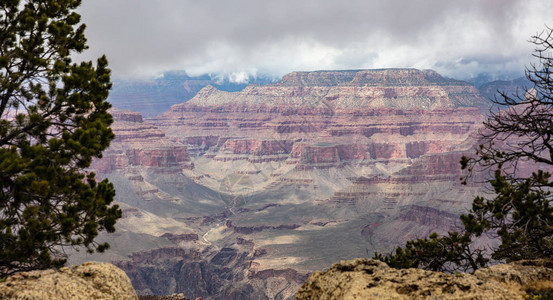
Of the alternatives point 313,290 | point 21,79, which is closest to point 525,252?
point 313,290

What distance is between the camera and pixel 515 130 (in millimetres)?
21391

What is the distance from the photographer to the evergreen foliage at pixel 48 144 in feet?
68.4

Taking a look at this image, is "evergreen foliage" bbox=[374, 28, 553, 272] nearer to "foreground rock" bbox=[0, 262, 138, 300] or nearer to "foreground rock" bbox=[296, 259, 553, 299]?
→ "foreground rock" bbox=[296, 259, 553, 299]

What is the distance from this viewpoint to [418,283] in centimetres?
1300

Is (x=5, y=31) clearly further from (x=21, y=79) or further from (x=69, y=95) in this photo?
(x=69, y=95)

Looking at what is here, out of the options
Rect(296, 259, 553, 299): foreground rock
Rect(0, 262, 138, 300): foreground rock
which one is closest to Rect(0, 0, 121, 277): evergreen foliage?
Rect(0, 262, 138, 300): foreground rock

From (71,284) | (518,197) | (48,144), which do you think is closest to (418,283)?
(71,284)

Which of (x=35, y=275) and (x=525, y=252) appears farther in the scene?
(x=525, y=252)

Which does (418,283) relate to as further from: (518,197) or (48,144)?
(48,144)

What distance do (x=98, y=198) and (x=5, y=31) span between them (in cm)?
816

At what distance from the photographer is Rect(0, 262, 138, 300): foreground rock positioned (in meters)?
13.2

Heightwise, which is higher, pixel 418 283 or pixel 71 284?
pixel 418 283

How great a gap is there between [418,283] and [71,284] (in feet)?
28.4

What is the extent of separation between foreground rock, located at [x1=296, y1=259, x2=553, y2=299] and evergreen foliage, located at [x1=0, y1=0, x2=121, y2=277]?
35.2 ft
